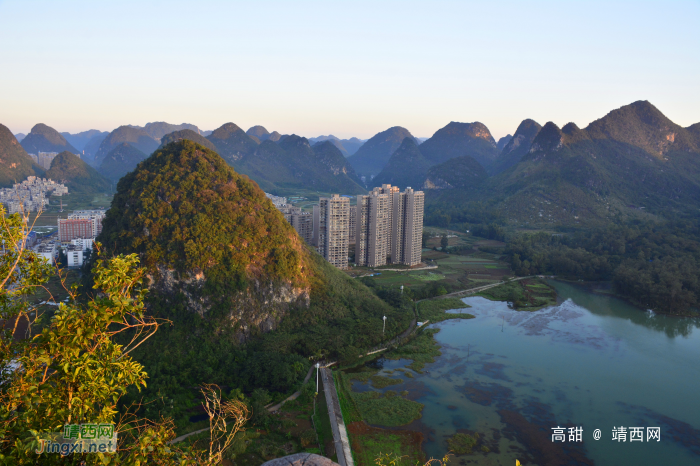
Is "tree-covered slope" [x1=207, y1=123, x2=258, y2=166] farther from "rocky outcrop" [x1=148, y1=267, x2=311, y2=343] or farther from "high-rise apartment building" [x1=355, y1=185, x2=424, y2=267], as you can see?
"rocky outcrop" [x1=148, y1=267, x2=311, y2=343]

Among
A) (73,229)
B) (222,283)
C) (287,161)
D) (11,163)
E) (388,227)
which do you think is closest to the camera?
A: (222,283)

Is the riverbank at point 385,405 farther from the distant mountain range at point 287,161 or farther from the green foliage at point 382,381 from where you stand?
the distant mountain range at point 287,161

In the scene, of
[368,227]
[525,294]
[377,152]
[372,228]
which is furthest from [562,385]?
[377,152]

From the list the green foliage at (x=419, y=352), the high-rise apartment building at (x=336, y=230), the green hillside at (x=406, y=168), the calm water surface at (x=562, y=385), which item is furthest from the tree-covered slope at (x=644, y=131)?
the green foliage at (x=419, y=352)

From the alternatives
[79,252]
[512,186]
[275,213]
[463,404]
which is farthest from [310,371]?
[512,186]

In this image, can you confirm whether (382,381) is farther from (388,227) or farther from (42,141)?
(42,141)

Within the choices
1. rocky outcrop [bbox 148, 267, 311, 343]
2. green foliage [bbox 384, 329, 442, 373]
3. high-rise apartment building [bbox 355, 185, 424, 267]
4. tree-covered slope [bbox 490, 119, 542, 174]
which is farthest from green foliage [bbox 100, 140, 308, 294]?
tree-covered slope [bbox 490, 119, 542, 174]
